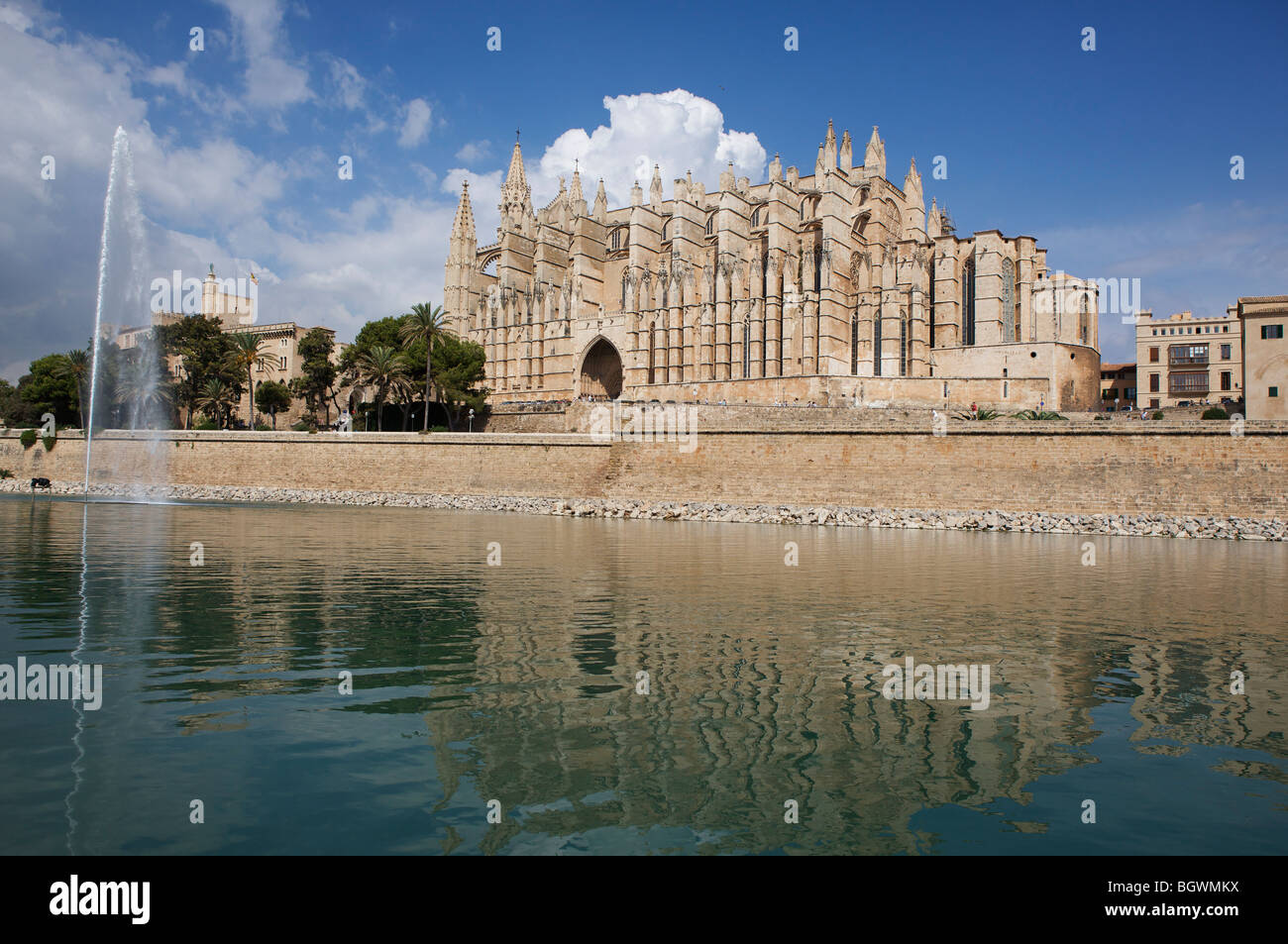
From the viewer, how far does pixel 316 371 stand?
5972 centimetres

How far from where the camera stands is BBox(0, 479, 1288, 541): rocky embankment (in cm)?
2620

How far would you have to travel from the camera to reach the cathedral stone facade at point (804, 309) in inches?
1857

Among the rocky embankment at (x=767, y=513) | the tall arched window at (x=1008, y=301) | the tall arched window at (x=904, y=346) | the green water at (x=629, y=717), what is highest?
the tall arched window at (x=1008, y=301)

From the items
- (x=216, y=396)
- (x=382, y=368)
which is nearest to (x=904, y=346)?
(x=382, y=368)

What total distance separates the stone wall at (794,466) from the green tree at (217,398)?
7.82 meters

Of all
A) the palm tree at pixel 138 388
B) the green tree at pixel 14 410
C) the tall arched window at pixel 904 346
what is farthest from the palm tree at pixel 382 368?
the tall arched window at pixel 904 346

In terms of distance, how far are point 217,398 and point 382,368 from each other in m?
14.3

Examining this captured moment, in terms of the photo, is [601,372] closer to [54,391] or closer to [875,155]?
[875,155]

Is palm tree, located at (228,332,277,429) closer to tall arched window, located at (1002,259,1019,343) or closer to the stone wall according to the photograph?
the stone wall

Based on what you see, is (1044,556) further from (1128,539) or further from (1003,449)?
(1003,449)

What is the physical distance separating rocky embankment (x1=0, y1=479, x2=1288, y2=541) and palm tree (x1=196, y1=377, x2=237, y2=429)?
11.6 meters

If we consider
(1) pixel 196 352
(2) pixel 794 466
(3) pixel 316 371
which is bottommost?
(2) pixel 794 466

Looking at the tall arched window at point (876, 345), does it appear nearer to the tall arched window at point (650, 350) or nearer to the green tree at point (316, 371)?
the tall arched window at point (650, 350)

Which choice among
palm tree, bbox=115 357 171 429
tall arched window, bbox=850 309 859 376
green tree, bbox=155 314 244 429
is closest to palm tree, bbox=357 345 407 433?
green tree, bbox=155 314 244 429
